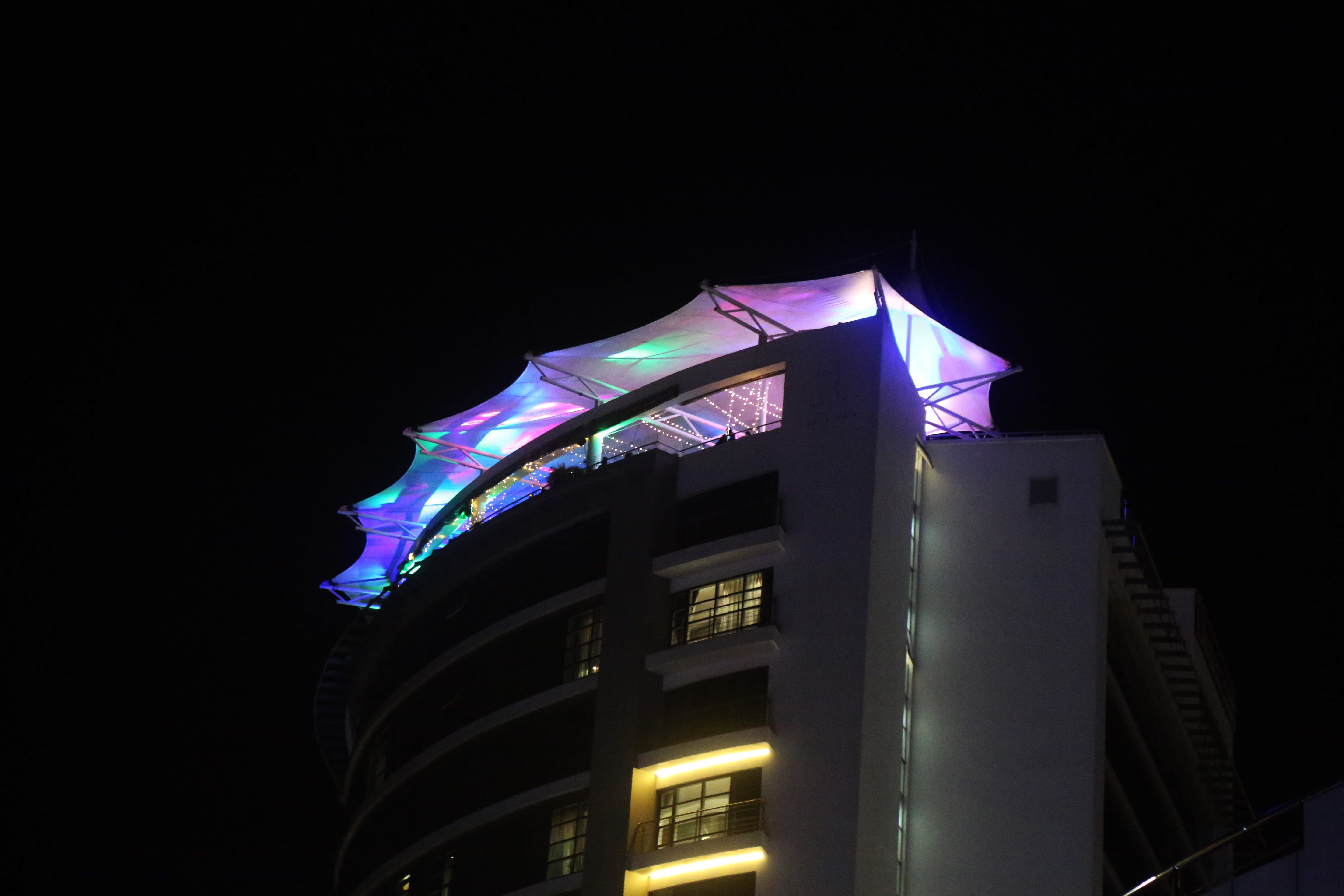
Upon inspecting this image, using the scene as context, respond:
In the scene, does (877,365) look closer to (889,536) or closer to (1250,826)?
(889,536)

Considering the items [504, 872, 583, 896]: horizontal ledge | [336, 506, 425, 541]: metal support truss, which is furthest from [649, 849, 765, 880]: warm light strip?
[336, 506, 425, 541]: metal support truss

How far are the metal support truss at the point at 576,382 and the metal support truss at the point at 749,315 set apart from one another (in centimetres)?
587

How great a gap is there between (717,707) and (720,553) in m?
4.24

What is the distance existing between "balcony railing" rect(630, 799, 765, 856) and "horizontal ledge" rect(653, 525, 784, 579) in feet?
22.5

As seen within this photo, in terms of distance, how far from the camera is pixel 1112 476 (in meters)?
46.5

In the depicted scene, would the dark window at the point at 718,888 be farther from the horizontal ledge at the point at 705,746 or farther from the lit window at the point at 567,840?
the horizontal ledge at the point at 705,746

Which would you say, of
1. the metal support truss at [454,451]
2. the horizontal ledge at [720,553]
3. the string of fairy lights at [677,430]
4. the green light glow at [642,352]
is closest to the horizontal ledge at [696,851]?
the horizontal ledge at [720,553]

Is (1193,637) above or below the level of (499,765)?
above

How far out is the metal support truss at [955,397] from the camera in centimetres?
5066

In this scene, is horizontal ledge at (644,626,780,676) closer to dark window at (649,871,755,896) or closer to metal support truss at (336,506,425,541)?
dark window at (649,871,755,896)

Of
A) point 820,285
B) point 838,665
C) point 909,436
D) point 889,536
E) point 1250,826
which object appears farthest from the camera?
point 820,285

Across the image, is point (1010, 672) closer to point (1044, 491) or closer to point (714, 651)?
point (1044, 491)

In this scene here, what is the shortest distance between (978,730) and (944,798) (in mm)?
2118

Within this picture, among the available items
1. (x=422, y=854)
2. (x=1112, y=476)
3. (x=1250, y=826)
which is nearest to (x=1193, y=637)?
(x=1112, y=476)
